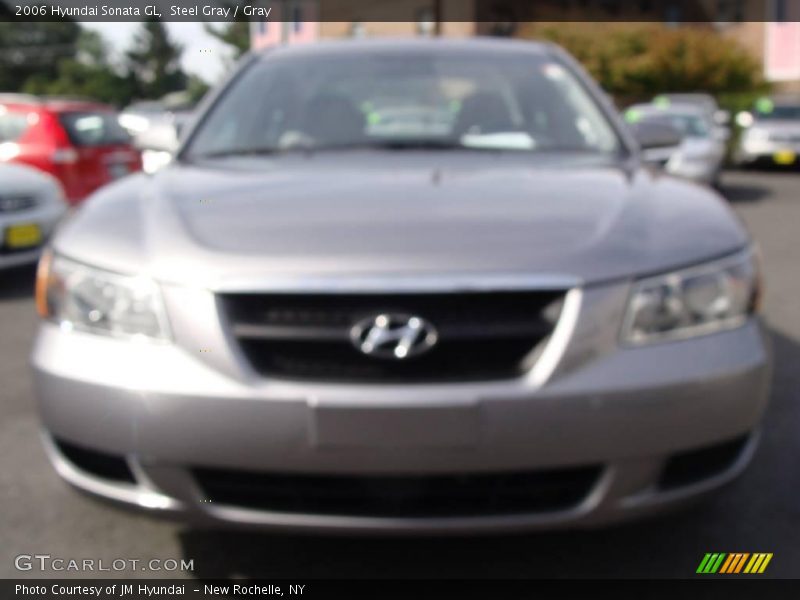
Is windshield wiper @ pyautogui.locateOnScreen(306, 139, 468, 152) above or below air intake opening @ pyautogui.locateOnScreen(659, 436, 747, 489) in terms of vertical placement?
above

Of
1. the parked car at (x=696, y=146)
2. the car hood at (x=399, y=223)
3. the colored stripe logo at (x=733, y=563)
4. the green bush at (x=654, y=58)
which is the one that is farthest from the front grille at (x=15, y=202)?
the green bush at (x=654, y=58)

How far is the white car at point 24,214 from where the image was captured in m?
7.14

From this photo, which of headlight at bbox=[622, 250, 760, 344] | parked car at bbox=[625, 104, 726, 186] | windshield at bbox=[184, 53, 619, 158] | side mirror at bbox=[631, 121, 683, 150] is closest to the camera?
headlight at bbox=[622, 250, 760, 344]

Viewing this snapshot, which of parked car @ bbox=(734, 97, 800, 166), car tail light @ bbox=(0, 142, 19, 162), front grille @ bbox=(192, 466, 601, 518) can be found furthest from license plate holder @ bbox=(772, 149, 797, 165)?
front grille @ bbox=(192, 466, 601, 518)

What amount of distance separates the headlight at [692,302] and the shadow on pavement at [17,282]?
18.9ft

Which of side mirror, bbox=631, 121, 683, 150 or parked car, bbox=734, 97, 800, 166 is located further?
parked car, bbox=734, 97, 800, 166

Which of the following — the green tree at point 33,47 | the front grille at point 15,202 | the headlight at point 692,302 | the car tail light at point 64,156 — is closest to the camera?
the headlight at point 692,302

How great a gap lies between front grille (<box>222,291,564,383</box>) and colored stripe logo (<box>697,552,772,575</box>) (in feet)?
3.08

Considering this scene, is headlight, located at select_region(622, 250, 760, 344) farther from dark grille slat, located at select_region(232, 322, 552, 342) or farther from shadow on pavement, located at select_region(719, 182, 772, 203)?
shadow on pavement, located at select_region(719, 182, 772, 203)

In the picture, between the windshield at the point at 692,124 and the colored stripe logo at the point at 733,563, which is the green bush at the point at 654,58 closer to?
the windshield at the point at 692,124

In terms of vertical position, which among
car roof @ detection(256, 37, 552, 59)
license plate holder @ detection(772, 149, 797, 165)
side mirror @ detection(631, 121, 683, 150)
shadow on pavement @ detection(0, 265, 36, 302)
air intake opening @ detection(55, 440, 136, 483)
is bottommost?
license plate holder @ detection(772, 149, 797, 165)

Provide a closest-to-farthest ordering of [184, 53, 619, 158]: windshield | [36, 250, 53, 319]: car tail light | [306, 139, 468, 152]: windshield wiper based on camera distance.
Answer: [36, 250, 53, 319]: car tail light → [306, 139, 468, 152]: windshield wiper → [184, 53, 619, 158]: windshield

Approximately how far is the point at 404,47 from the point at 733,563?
2.25m

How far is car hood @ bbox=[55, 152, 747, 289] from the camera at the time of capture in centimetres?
210
